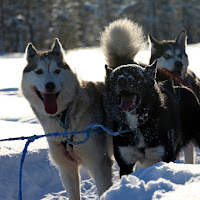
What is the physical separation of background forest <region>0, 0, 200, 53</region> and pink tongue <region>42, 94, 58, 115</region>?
2301 cm

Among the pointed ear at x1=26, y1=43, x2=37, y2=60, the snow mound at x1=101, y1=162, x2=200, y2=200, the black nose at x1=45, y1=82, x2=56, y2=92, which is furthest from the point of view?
the pointed ear at x1=26, y1=43, x2=37, y2=60

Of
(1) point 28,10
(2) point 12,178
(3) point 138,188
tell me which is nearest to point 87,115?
(2) point 12,178

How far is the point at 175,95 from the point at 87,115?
0.78 m

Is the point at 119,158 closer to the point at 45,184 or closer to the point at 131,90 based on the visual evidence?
the point at 131,90

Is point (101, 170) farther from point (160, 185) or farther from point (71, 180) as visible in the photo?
point (160, 185)

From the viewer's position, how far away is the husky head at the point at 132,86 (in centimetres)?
217

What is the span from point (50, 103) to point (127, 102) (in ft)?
2.33

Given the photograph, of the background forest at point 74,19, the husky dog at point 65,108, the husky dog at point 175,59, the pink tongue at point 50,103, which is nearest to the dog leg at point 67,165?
the husky dog at point 65,108

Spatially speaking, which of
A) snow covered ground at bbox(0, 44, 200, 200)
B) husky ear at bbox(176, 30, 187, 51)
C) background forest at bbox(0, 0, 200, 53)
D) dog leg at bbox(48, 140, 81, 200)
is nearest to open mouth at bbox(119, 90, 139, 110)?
snow covered ground at bbox(0, 44, 200, 200)

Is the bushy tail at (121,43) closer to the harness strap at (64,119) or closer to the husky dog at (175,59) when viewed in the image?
the harness strap at (64,119)

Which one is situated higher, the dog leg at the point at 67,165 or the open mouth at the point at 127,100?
the open mouth at the point at 127,100

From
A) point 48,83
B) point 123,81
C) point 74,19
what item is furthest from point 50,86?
point 74,19

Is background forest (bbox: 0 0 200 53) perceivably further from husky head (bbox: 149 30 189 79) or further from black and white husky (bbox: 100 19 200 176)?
black and white husky (bbox: 100 19 200 176)

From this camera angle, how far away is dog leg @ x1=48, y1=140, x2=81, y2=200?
2744 millimetres
